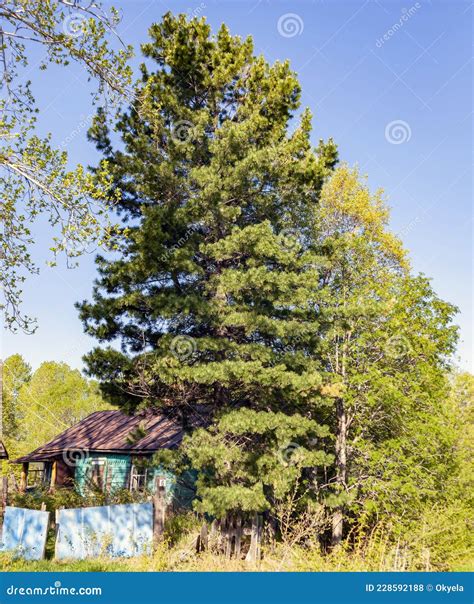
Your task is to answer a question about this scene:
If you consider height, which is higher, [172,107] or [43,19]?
[172,107]

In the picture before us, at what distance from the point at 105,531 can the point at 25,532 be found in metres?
1.93

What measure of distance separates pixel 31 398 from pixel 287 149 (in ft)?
151

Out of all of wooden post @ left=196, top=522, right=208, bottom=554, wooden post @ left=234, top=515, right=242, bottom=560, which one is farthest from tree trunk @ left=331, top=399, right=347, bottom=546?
wooden post @ left=196, top=522, right=208, bottom=554

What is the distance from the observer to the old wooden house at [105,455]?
21047 mm

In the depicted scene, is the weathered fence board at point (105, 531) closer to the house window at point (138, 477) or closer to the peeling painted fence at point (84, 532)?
the peeling painted fence at point (84, 532)

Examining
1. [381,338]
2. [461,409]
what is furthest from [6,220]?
[461,409]

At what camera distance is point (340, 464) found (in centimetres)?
1380

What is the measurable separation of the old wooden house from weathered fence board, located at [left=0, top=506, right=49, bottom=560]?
829 centimetres

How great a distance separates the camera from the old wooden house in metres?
21.0

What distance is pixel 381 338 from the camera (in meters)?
14.1

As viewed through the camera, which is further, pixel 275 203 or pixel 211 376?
pixel 275 203

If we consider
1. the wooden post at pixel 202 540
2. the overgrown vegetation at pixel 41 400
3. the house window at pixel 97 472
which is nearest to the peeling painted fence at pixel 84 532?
the wooden post at pixel 202 540

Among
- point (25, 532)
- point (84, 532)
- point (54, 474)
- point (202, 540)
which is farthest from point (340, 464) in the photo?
point (54, 474)

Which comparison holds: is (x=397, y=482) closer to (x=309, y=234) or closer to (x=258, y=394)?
(x=258, y=394)
